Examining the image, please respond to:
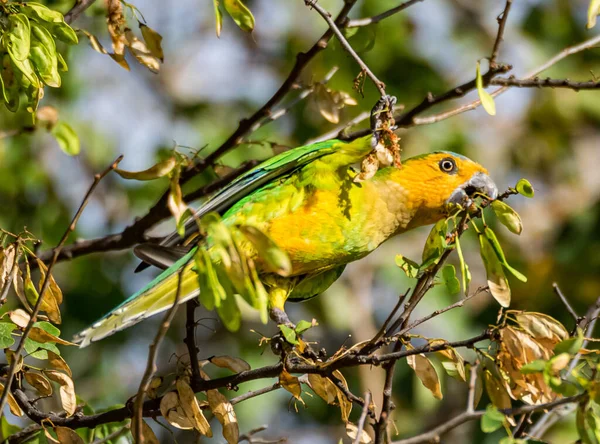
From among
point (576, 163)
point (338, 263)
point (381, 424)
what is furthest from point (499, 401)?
point (576, 163)

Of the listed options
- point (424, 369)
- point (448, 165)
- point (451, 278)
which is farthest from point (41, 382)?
point (448, 165)

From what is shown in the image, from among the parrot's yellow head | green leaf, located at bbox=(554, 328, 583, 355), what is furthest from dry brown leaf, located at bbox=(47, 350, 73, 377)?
the parrot's yellow head

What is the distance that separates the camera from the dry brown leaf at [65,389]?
2.32 meters

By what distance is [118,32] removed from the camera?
274cm

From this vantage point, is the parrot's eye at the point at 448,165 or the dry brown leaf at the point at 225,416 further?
the parrot's eye at the point at 448,165

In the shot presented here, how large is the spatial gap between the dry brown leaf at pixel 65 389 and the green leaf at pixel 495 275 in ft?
4.20

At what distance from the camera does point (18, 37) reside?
6.75 feet

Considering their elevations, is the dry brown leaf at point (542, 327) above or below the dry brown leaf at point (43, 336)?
above

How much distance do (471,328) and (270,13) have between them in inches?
134

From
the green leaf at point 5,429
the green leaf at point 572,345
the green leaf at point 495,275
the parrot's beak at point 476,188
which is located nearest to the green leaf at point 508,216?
the green leaf at point 495,275

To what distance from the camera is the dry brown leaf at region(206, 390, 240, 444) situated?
2.32 meters

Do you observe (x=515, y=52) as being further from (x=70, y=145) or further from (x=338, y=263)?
(x=70, y=145)

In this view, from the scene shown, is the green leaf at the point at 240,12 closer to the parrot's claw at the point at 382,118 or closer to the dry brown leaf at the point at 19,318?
the parrot's claw at the point at 382,118

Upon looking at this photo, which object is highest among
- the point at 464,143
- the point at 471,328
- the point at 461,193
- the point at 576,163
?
the point at 461,193
